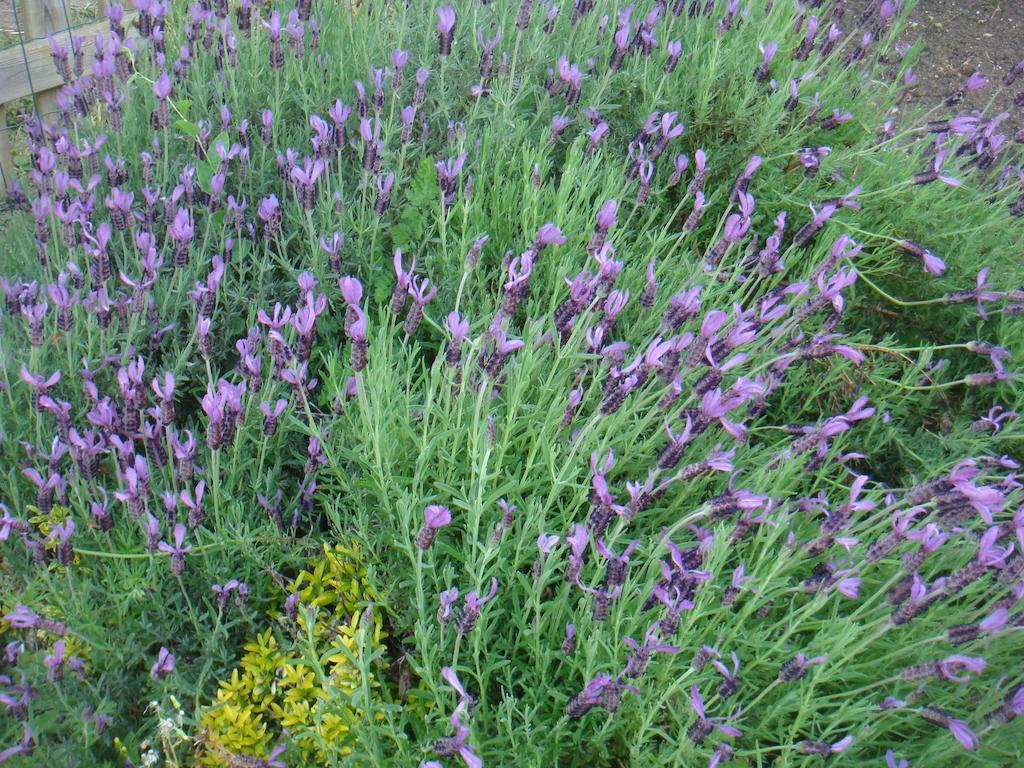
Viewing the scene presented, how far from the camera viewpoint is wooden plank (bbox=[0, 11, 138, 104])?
3.13 m

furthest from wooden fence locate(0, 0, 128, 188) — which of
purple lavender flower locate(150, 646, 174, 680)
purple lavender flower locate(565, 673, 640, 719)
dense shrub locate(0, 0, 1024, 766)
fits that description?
purple lavender flower locate(565, 673, 640, 719)

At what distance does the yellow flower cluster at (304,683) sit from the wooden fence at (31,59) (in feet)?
7.59

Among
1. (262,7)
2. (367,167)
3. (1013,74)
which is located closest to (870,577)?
(367,167)

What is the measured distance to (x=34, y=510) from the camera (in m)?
1.87

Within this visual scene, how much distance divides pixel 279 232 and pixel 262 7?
1.48 metres

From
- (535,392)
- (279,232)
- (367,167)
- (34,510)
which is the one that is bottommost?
(34,510)

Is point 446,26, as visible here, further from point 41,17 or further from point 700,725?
point 700,725

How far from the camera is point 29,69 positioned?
10.4 ft

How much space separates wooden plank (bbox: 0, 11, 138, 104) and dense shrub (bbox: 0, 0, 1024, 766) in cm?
52

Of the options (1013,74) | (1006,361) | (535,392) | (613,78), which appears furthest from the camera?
(1013,74)

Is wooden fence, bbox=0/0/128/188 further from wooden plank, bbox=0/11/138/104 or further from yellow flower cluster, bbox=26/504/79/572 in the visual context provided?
yellow flower cluster, bbox=26/504/79/572

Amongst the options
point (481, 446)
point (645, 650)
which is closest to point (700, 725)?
point (645, 650)

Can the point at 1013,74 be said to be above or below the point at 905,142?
above

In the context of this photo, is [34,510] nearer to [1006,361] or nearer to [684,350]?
[684,350]
